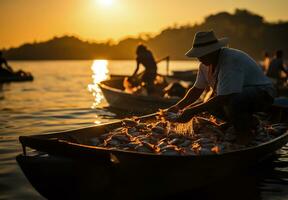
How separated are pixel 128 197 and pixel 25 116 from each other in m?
10.6

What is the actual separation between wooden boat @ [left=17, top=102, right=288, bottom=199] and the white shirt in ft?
3.93

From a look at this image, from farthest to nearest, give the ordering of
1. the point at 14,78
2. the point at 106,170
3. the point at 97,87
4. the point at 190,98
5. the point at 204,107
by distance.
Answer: the point at 97,87, the point at 14,78, the point at 190,98, the point at 204,107, the point at 106,170

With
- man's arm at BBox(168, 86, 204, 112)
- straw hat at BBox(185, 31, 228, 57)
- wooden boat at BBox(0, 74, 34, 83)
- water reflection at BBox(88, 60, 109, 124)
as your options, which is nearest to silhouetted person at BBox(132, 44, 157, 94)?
water reflection at BBox(88, 60, 109, 124)

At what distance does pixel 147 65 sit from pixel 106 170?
36.8 feet

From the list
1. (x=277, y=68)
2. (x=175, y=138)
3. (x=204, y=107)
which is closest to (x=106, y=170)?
(x=175, y=138)

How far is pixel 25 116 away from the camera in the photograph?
53.6 ft

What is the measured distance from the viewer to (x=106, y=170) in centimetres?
639

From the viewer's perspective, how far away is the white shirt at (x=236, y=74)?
746 cm

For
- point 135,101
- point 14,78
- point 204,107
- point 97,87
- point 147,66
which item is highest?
point 147,66

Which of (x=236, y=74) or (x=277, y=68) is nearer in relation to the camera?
(x=236, y=74)

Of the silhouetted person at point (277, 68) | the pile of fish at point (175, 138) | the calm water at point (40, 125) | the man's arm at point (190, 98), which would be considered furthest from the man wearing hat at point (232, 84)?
the silhouetted person at point (277, 68)

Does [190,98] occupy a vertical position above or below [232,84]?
below

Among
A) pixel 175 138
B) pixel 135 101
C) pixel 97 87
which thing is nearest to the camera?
pixel 175 138

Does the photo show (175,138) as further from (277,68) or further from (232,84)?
(277,68)
